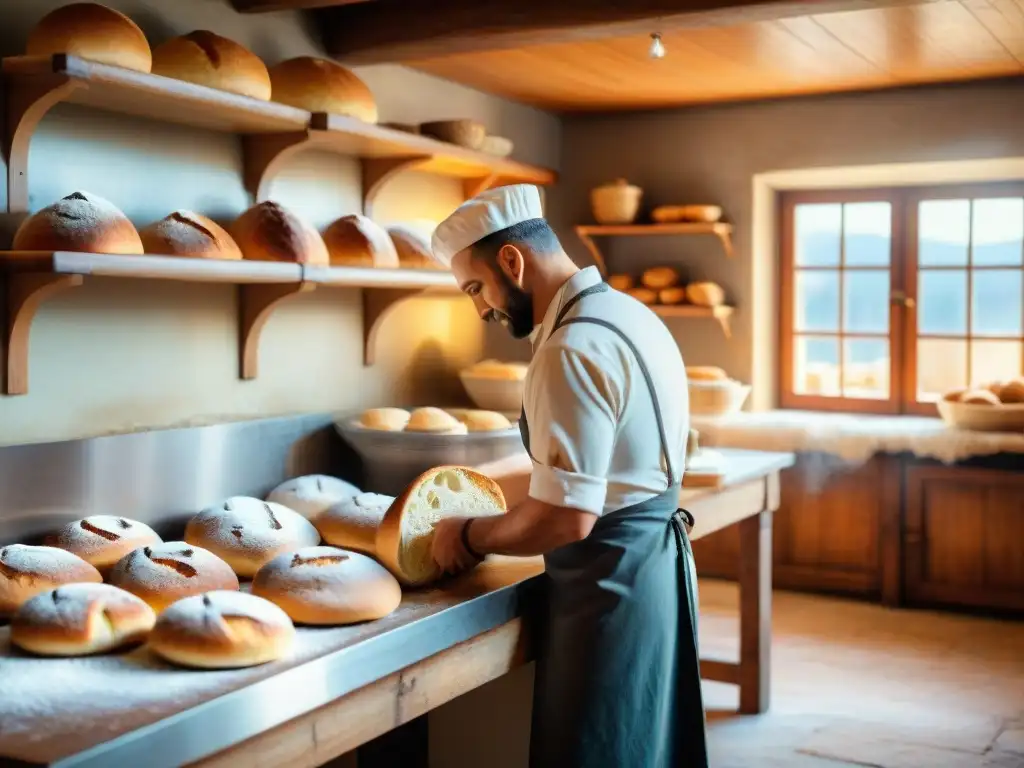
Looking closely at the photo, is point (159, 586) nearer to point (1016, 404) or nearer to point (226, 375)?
point (226, 375)

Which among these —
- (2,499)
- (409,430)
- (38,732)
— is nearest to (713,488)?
(409,430)

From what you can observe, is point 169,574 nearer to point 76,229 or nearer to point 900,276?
point 76,229

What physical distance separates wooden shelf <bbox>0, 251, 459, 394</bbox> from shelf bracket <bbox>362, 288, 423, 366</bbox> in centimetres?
7

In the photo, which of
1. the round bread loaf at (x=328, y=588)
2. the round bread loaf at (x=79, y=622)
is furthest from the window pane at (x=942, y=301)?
the round bread loaf at (x=79, y=622)

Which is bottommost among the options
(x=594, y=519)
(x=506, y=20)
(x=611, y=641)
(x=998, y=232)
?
(x=611, y=641)

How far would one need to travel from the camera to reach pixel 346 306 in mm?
3391

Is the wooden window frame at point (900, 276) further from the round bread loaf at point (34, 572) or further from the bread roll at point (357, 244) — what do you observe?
the round bread loaf at point (34, 572)

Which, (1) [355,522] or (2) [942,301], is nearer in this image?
(1) [355,522]

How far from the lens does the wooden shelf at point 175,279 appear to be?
212 centimetres

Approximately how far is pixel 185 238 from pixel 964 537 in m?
3.24

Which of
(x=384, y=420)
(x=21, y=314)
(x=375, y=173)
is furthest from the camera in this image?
(x=375, y=173)

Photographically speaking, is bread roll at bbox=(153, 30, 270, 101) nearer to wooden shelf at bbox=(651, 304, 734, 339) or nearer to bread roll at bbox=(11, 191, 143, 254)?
bread roll at bbox=(11, 191, 143, 254)

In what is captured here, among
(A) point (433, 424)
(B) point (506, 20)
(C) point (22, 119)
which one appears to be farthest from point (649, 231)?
(C) point (22, 119)

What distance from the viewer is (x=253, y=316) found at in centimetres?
291
